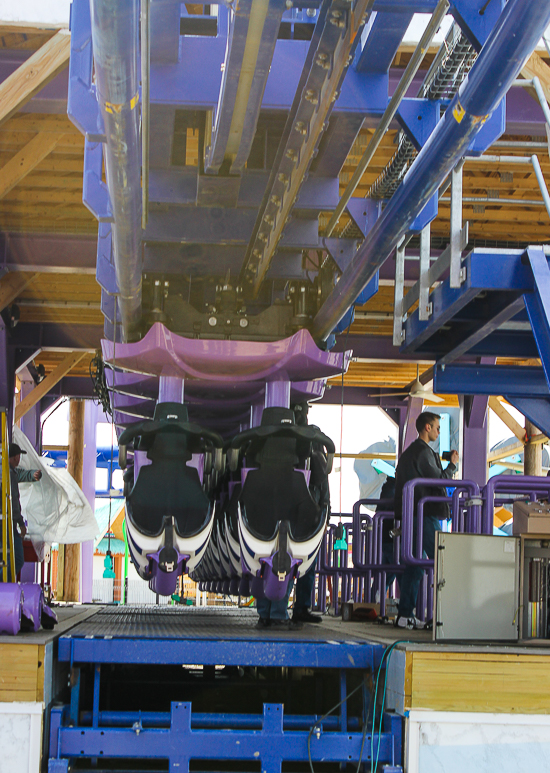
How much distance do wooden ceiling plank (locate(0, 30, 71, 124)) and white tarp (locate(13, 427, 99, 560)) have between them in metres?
6.80

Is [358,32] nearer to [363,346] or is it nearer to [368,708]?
[368,708]

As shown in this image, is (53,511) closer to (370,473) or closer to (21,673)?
(21,673)

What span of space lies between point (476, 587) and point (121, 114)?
3041mm

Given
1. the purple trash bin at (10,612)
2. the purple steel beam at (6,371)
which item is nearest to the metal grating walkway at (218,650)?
the purple trash bin at (10,612)

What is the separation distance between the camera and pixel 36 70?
6.67 meters

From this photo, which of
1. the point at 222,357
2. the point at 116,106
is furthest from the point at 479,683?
the point at 222,357

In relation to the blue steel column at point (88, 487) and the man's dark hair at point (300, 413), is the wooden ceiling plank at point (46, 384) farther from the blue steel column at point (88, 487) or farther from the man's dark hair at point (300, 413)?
the man's dark hair at point (300, 413)

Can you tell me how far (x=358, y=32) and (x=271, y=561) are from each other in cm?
315

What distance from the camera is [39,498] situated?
41.7ft

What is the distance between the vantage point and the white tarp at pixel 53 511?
1261 centimetres

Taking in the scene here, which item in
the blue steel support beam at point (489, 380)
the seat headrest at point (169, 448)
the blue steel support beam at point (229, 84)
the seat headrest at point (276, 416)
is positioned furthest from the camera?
the blue steel support beam at point (489, 380)

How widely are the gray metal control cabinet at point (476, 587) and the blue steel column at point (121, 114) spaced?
249 cm

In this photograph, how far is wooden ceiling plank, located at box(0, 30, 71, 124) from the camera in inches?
261

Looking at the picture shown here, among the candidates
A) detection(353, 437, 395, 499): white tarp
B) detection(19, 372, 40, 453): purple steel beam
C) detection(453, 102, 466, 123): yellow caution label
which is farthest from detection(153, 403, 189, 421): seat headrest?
detection(353, 437, 395, 499): white tarp
